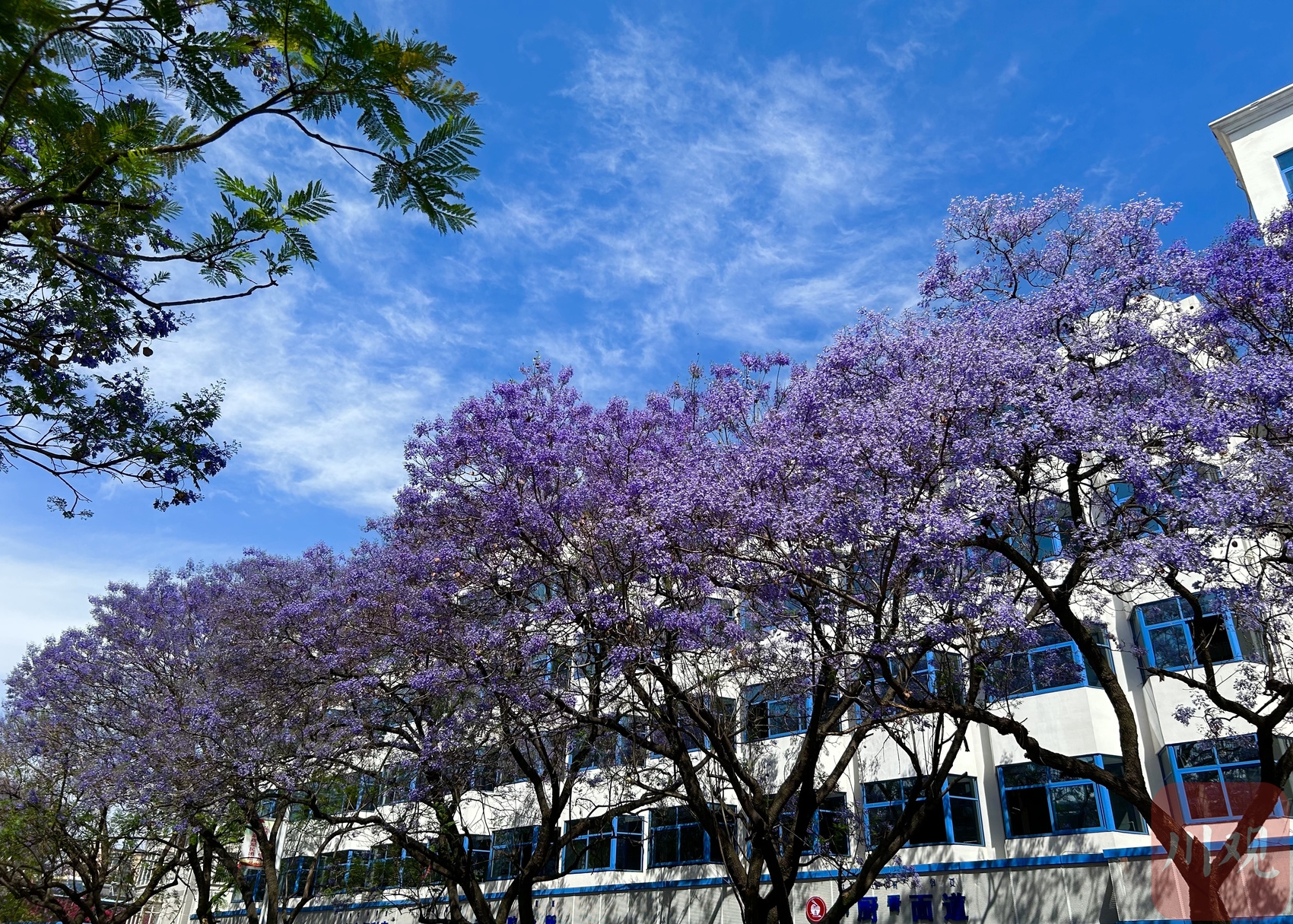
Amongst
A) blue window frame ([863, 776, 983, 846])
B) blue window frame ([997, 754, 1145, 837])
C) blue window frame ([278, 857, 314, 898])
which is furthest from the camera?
blue window frame ([278, 857, 314, 898])

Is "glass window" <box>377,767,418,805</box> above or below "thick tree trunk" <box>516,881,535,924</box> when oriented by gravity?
above

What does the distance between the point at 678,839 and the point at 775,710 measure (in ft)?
13.7

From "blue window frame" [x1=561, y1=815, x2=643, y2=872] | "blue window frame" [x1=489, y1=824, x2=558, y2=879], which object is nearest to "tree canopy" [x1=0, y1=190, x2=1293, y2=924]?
"blue window frame" [x1=561, y1=815, x2=643, y2=872]

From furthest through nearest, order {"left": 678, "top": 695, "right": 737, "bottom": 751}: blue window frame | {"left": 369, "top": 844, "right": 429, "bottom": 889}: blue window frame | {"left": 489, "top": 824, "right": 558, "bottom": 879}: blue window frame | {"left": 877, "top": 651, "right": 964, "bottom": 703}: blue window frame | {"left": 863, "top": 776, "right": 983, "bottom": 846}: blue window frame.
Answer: {"left": 489, "top": 824, "right": 558, "bottom": 879}: blue window frame, {"left": 369, "top": 844, "right": 429, "bottom": 889}: blue window frame, {"left": 863, "top": 776, "right": 983, "bottom": 846}: blue window frame, {"left": 678, "top": 695, "right": 737, "bottom": 751}: blue window frame, {"left": 877, "top": 651, "right": 964, "bottom": 703}: blue window frame

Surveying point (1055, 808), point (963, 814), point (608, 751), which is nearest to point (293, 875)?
point (608, 751)

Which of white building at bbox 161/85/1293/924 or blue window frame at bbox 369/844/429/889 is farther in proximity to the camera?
blue window frame at bbox 369/844/429/889

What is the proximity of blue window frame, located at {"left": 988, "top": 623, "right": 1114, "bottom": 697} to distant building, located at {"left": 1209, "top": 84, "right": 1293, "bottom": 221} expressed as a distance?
31.8ft

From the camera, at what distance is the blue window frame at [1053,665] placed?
18.4 meters

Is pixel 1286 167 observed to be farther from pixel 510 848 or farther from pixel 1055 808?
pixel 510 848

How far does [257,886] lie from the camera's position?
34062 millimetres

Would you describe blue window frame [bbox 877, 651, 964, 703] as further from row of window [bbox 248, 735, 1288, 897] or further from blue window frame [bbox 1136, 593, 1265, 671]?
blue window frame [bbox 1136, 593, 1265, 671]

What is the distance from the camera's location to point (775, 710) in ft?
72.0

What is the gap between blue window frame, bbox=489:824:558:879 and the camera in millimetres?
25547

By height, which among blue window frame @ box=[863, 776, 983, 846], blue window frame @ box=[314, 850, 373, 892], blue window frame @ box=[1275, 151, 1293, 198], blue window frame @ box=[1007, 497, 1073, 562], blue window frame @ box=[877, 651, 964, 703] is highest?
blue window frame @ box=[1275, 151, 1293, 198]
